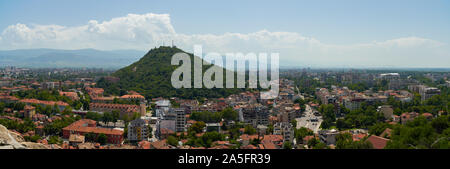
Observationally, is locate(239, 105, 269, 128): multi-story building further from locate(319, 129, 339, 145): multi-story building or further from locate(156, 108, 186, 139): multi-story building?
locate(319, 129, 339, 145): multi-story building

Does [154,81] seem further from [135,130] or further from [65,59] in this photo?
[65,59]

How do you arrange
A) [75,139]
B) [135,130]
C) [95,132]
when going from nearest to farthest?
[75,139], [95,132], [135,130]

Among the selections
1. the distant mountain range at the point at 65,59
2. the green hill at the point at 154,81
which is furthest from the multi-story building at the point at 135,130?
the distant mountain range at the point at 65,59

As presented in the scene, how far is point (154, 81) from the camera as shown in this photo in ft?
78.0

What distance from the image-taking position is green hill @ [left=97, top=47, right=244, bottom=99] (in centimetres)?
2041

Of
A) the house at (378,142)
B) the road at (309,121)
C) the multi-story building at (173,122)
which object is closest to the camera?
the house at (378,142)

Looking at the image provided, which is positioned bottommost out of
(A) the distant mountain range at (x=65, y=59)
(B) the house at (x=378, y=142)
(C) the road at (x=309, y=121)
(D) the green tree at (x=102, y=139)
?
(C) the road at (x=309, y=121)

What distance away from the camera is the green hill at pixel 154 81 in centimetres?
2041

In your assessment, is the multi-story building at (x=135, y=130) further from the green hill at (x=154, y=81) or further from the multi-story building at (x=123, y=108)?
the green hill at (x=154, y=81)

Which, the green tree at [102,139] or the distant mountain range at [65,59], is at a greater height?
the distant mountain range at [65,59]

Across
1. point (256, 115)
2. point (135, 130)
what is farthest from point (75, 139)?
point (256, 115)
